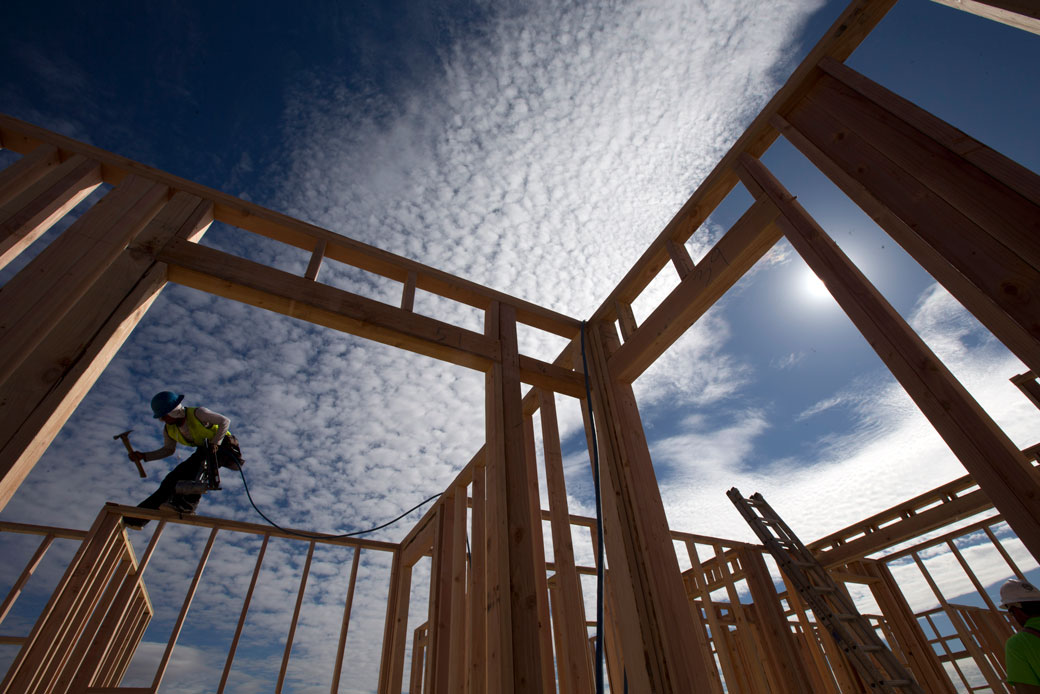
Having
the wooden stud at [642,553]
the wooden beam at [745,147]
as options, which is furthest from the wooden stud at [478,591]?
the wooden beam at [745,147]

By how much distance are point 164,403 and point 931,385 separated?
6.50 meters

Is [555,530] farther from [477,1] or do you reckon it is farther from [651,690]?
[477,1]

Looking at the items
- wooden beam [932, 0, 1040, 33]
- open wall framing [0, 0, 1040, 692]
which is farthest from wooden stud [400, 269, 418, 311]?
wooden beam [932, 0, 1040, 33]

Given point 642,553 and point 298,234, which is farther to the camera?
point 298,234

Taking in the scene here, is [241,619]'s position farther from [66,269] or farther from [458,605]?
[66,269]

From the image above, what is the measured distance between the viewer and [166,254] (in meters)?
2.37

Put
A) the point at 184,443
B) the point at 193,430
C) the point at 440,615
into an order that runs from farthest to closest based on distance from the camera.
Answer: the point at 184,443 < the point at 193,430 < the point at 440,615

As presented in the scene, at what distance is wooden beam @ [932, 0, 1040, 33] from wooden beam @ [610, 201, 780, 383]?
93 centimetres

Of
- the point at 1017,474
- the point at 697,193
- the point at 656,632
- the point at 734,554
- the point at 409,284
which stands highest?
the point at 697,193

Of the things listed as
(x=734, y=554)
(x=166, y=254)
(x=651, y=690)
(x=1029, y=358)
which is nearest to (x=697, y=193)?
(x=1029, y=358)

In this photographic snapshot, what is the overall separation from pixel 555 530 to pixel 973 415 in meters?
2.36

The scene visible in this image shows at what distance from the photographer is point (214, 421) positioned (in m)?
5.25

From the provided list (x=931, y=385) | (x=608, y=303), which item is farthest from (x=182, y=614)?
(x=931, y=385)

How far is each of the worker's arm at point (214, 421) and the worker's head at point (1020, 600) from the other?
763 centimetres
